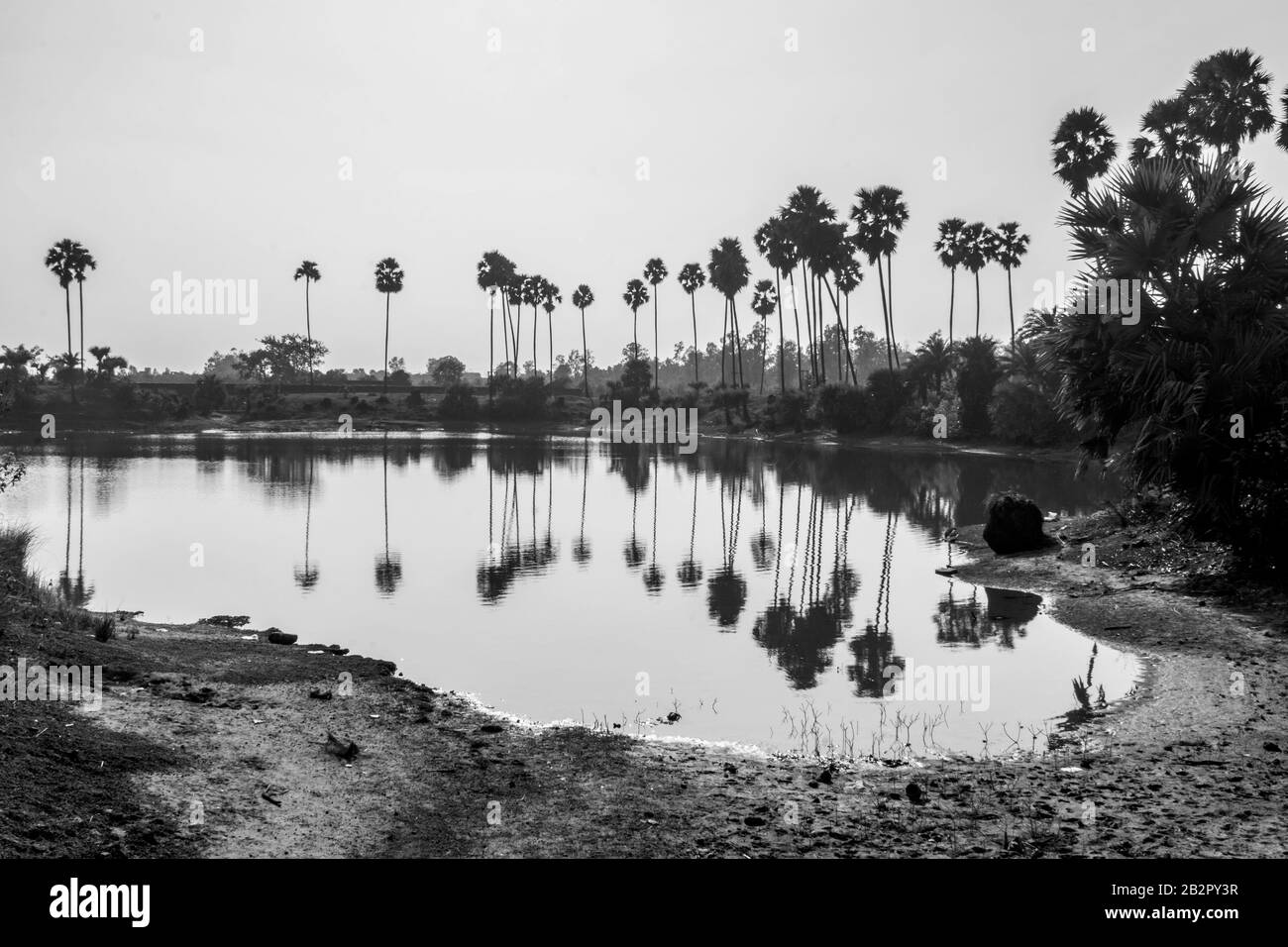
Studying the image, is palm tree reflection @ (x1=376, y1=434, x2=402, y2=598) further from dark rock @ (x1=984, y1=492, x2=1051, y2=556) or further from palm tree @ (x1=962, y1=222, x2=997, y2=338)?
palm tree @ (x1=962, y1=222, x2=997, y2=338)

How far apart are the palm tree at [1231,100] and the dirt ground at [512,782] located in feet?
157

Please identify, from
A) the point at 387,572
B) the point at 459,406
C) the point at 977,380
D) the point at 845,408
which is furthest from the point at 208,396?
the point at 387,572

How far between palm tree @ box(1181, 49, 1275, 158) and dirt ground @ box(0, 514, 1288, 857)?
4795 centimetres

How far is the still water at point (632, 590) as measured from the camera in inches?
573

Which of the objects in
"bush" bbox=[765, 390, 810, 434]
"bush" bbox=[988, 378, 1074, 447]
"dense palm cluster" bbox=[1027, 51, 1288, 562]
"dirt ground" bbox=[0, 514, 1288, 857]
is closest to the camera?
"dirt ground" bbox=[0, 514, 1288, 857]

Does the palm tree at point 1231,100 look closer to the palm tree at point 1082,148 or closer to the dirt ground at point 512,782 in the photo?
the palm tree at point 1082,148

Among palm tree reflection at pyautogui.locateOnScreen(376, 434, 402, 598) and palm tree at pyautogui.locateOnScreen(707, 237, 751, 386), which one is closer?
palm tree reflection at pyautogui.locateOnScreen(376, 434, 402, 598)

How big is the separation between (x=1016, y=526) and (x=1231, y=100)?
127 ft

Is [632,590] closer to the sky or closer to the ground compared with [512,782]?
closer to the ground

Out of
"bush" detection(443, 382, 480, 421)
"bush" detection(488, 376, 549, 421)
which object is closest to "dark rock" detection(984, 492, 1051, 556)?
"bush" detection(488, 376, 549, 421)

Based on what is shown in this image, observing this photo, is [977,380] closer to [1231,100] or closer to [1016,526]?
[1231,100]

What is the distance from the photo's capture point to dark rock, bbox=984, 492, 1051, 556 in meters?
26.8

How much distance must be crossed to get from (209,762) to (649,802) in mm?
4213

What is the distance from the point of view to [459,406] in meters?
127
